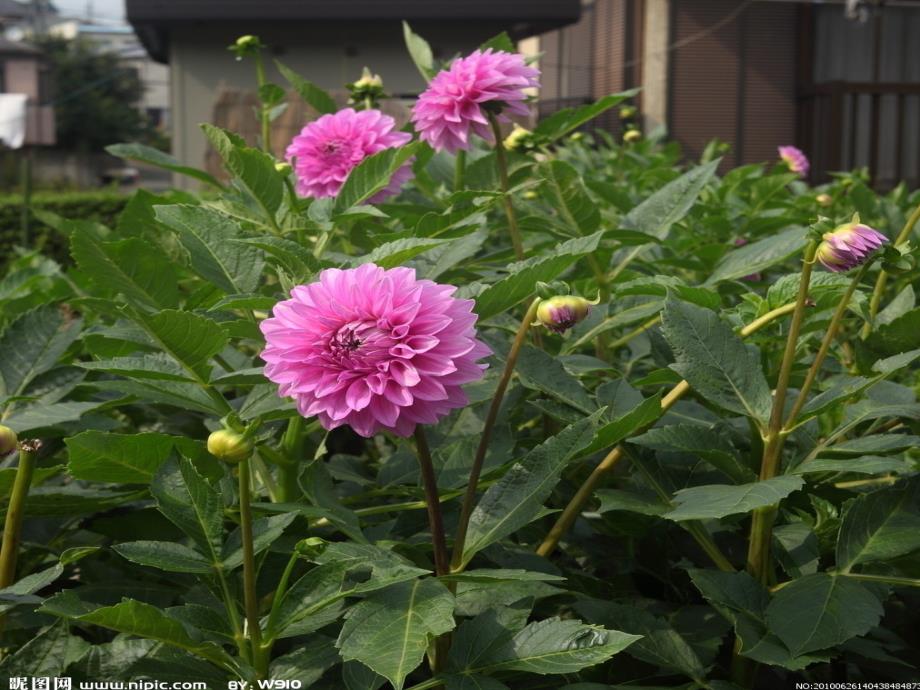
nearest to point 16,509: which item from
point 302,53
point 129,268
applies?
point 129,268

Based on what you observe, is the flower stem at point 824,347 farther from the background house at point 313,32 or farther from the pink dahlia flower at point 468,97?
the background house at point 313,32

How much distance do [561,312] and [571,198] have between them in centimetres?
58

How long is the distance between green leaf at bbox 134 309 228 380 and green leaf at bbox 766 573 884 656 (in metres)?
0.59

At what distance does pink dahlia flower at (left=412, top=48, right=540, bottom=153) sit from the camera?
155cm

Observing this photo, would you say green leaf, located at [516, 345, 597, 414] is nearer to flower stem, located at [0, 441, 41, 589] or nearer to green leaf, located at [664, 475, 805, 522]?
green leaf, located at [664, 475, 805, 522]

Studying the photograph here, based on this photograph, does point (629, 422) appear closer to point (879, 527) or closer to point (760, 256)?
point (879, 527)

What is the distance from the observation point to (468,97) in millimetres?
1550

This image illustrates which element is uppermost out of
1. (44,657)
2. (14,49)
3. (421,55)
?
(14,49)

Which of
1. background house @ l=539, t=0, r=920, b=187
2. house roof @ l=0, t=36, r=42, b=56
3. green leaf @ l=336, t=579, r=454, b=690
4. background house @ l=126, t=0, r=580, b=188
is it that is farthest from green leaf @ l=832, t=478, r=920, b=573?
house roof @ l=0, t=36, r=42, b=56

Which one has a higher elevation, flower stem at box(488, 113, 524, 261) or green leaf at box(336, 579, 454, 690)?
flower stem at box(488, 113, 524, 261)

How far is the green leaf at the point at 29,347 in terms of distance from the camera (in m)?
1.33

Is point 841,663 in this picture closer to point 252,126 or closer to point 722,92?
point 252,126

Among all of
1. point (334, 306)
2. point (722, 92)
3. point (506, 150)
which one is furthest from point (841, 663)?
point (722, 92)

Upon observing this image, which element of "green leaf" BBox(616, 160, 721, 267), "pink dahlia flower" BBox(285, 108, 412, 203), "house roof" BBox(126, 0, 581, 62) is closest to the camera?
"green leaf" BBox(616, 160, 721, 267)
